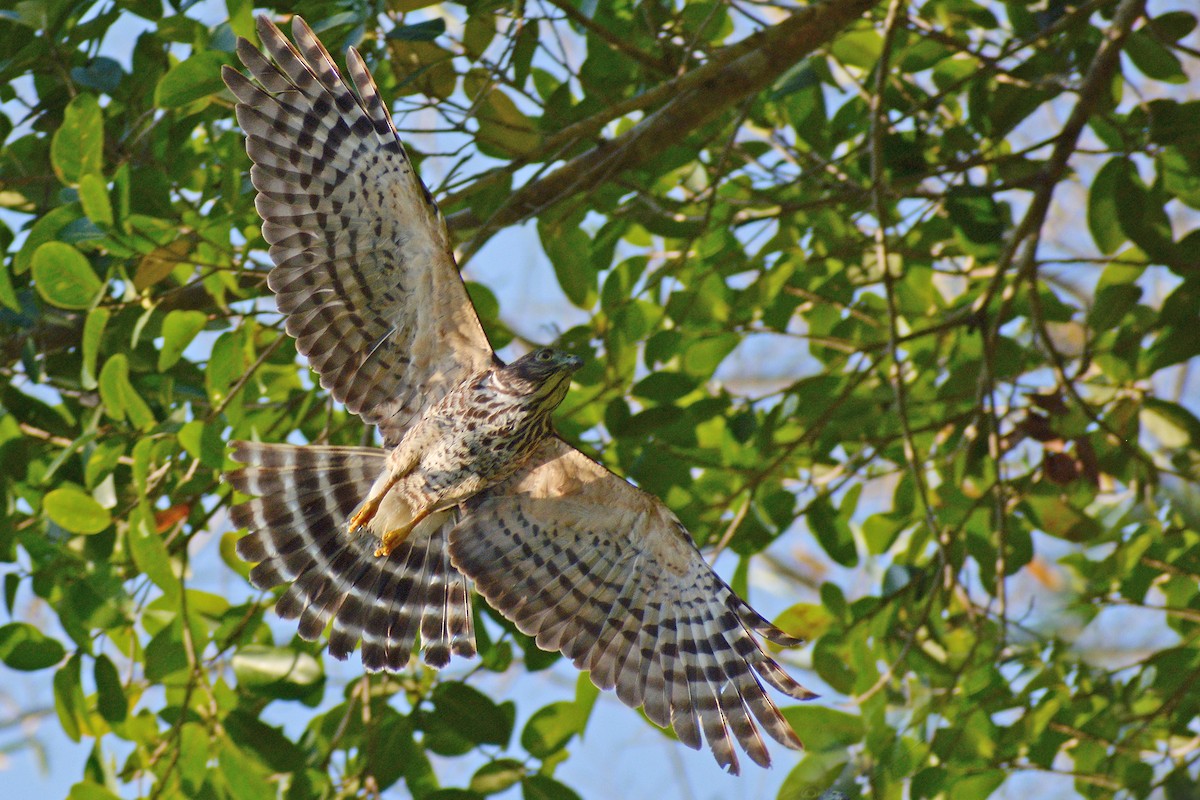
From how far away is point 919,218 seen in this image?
4.36 m

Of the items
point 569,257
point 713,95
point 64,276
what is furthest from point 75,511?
point 713,95

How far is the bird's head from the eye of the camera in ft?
10.9

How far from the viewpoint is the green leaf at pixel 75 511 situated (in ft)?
10.2

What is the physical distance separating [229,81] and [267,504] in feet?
3.88

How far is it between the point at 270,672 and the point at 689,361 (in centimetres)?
150

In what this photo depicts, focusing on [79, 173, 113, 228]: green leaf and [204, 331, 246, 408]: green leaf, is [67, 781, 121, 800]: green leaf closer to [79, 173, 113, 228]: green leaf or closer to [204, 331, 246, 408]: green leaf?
[204, 331, 246, 408]: green leaf

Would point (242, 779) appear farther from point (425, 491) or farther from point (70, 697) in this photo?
point (425, 491)

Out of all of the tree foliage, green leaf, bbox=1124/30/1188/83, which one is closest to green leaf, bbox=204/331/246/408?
the tree foliage

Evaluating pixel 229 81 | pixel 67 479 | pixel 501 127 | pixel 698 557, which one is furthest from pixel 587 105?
pixel 67 479

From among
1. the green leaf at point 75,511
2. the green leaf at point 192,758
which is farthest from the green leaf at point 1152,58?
the green leaf at point 192,758

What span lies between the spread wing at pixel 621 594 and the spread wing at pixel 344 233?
430 millimetres

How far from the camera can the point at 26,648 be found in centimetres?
348

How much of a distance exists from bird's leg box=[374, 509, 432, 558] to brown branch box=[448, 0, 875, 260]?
0.80m

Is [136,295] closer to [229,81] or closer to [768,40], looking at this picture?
[229,81]
